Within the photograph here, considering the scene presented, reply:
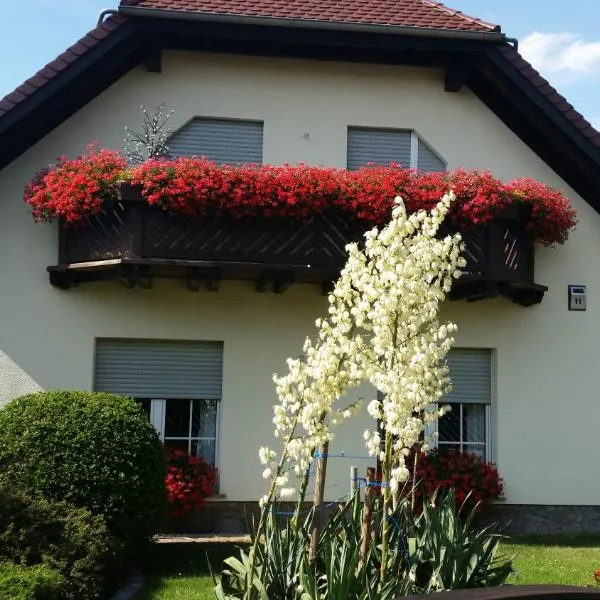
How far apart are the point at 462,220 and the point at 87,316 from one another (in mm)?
4819

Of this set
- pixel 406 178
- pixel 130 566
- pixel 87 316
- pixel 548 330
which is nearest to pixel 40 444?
pixel 130 566

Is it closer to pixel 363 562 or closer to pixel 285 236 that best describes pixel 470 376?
pixel 285 236

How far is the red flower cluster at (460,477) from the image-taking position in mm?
10859

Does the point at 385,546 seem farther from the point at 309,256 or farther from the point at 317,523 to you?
the point at 309,256

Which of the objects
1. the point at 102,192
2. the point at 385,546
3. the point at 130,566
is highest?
the point at 102,192

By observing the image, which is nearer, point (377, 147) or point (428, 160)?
point (377, 147)

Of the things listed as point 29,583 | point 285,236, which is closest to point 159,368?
point 285,236

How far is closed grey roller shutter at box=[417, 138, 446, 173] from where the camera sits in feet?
39.2

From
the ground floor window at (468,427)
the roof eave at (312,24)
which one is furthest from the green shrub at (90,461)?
the roof eave at (312,24)

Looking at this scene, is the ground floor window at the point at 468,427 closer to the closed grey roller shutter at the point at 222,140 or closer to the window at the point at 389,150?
the window at the point at 389,150

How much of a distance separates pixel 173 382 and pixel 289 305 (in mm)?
1797

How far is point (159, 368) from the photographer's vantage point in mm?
11109

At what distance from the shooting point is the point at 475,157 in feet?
39.4

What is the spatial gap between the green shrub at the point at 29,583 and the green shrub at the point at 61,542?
0.57ft
